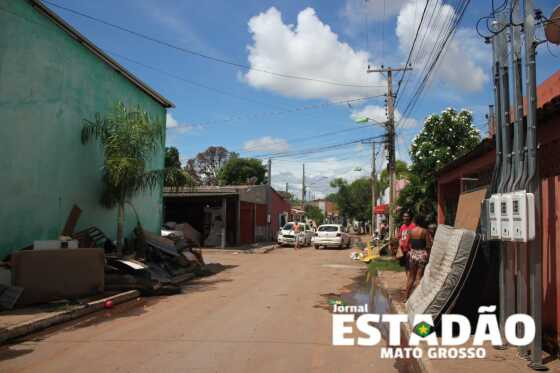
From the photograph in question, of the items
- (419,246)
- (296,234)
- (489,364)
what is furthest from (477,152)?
(296,234)

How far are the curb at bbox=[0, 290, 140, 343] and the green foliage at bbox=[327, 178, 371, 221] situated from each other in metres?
60.3

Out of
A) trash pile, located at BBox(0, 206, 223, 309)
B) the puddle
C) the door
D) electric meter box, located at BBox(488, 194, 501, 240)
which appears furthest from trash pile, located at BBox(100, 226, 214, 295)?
the door

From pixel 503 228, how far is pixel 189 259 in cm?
1152

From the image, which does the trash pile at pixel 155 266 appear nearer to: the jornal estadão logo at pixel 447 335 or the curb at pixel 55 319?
the curb at pixel 55 319

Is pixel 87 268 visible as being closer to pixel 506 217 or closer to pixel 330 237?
pixel 506 217

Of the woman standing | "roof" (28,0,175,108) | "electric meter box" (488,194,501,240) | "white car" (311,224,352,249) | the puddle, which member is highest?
"roof" (28,0,175,108)

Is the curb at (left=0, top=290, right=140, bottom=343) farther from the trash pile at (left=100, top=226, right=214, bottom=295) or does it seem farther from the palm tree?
the palm tree

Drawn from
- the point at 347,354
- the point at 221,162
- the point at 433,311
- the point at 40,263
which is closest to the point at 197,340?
the point at 347,354

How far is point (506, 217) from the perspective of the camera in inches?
219

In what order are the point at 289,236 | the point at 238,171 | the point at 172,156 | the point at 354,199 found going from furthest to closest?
the point at 354,199 → the point at 238,171 → the point at 172,156 → the point at 289,236

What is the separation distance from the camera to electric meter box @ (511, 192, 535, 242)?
518cm

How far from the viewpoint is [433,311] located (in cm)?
675

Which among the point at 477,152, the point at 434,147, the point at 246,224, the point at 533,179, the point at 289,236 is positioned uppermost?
the point at 434,147

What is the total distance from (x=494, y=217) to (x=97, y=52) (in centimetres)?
1210
